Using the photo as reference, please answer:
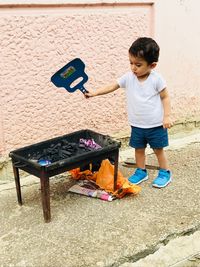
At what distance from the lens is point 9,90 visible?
128 inches

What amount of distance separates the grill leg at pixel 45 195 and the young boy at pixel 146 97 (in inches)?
31.9

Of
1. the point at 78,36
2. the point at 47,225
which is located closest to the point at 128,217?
the point at 47,225

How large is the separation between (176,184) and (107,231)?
936 mm

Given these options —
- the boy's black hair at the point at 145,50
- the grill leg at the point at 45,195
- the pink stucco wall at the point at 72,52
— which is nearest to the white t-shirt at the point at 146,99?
the boy's black hair at the point at 145,50

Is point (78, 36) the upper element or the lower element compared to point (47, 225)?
upper

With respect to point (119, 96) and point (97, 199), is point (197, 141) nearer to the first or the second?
point (119, 96)

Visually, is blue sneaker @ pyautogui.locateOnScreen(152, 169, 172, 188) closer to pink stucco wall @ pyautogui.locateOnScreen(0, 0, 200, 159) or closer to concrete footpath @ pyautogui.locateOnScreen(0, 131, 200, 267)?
concrete footpath @ pyautogui.locateOnScreen(0, 131, 200, 267)

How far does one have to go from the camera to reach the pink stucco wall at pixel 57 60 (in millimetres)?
3219

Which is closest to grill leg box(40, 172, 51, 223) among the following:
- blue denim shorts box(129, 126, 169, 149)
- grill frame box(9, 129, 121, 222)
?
grill frame box(9, 129, 121, 222)

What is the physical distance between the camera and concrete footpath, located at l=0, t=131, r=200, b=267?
2486 mm

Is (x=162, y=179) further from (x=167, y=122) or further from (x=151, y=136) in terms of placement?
(x=167, y=122)

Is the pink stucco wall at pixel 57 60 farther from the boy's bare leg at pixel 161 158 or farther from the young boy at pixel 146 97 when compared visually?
the boy's bare leg at pixel 161 158

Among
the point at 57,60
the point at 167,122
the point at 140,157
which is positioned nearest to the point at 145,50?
the point at 167,122

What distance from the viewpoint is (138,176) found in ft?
11.3
